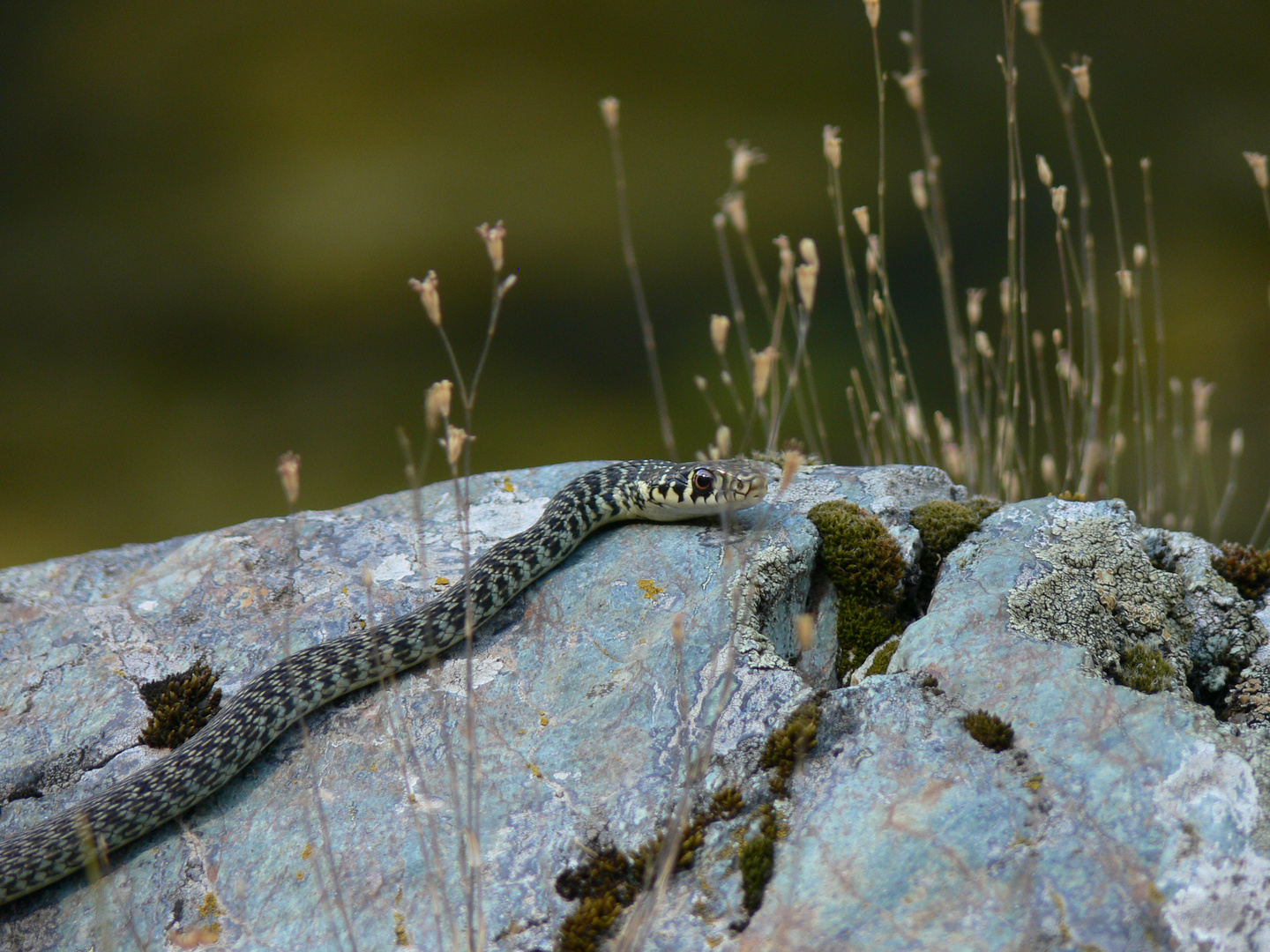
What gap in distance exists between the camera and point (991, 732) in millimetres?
3807

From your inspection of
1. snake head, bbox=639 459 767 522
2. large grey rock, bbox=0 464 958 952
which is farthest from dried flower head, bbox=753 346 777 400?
snake head, bbox=639 459 767 522

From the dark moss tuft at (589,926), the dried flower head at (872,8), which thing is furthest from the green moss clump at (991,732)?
the dried flower head at (872,8)

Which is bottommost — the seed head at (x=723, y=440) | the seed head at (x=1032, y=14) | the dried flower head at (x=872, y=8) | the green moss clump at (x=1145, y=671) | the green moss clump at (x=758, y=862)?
the green moss clump at (x=758, y=862)

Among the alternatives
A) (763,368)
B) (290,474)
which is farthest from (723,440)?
(290,474)

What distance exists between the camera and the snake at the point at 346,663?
427 cm

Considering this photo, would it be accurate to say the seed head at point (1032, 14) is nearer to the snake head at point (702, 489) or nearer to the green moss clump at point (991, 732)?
the snake head at point (702, 489)

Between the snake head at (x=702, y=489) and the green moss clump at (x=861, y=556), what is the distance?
43 cm

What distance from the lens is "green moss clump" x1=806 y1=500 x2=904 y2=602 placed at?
4.89 metres

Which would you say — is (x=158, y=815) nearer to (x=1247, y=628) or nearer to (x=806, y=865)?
(x=806, y=865)

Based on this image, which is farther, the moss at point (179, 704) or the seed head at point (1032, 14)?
the seed head at point (1032, 14)

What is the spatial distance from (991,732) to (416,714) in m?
2.69

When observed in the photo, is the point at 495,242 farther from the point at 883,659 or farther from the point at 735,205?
the point at 883,659

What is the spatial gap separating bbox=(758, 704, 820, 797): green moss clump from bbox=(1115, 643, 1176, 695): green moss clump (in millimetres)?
1388

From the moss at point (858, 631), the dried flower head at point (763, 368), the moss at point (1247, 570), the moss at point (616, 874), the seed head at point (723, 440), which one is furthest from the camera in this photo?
the seed head at point (723, 440)
